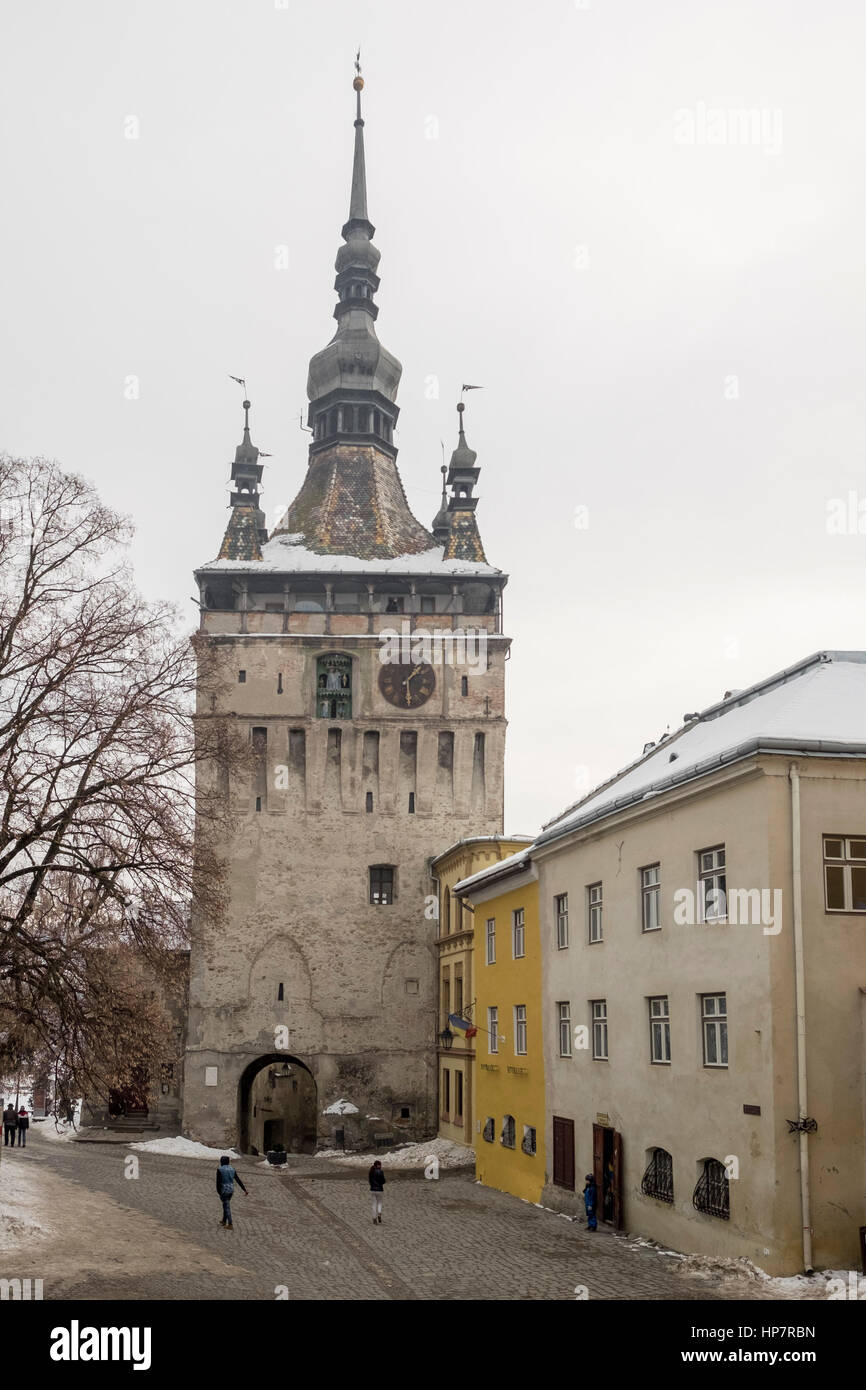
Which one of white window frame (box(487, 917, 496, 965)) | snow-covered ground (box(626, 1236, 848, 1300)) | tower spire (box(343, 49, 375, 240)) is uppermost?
tower spire (box(343, 49, 375, 240))

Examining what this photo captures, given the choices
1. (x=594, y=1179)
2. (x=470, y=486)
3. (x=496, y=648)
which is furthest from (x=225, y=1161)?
(x=470, y=486)

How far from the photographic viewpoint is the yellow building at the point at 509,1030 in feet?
95.3

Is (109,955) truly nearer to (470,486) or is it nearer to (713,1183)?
(713,1183)

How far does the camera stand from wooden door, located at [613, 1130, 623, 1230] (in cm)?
2288

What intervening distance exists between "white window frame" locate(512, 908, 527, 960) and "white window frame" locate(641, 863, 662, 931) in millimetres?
8017

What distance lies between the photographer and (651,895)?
22484mm

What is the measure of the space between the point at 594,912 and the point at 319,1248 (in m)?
7.74

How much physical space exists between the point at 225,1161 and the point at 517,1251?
535 centimetres

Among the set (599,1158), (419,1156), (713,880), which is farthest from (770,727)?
(419,1156)

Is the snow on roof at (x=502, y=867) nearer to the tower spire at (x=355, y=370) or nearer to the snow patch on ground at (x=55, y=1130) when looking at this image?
the snow patch on ground at (x=55, y=1130)


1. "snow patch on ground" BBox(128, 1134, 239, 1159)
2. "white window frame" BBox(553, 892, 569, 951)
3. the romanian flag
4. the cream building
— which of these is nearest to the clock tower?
"snow patch on ground" BBox(128, 1134, 239, 1159)

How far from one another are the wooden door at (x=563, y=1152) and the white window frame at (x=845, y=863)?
9877mm

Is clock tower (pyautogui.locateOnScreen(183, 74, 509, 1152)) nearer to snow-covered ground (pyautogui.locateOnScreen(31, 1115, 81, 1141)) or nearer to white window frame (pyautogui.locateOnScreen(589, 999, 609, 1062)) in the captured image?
snow-covered ground (pyautogui.locateOnScreen(31, 1115, 81, 1141))
